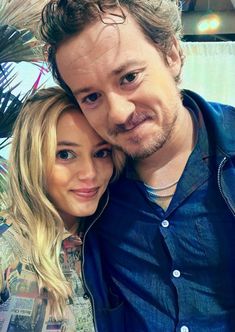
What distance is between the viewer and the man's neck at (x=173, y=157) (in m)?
1.22

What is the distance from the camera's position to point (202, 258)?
1.13 m

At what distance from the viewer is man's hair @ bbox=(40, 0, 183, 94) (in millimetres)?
1111

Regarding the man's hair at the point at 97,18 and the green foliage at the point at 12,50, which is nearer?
the man's hair at the point at 97,18

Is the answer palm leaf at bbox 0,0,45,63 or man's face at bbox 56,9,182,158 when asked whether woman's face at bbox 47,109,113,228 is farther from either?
palm leaf at bbox 0,0,45,63

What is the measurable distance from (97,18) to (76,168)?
1.30ft

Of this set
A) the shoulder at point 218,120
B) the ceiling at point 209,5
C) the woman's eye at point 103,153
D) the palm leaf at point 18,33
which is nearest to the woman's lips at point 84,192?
the woman's eye at point 103,153

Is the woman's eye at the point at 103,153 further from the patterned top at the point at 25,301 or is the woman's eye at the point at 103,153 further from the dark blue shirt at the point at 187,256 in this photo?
the patterned top at the point at 25,301

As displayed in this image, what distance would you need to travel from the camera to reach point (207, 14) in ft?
5.83

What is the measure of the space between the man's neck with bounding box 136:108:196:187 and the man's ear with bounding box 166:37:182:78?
4.3 inches

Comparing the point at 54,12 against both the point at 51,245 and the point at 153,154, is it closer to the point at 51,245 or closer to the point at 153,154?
the point at 153,154

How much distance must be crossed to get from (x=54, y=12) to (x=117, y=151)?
411mm

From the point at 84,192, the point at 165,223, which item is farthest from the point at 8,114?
the point at 165,223

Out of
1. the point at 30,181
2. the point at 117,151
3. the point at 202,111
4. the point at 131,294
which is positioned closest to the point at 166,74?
the point at 202,111

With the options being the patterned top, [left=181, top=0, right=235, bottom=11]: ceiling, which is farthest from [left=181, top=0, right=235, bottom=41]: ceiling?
the patterned top
